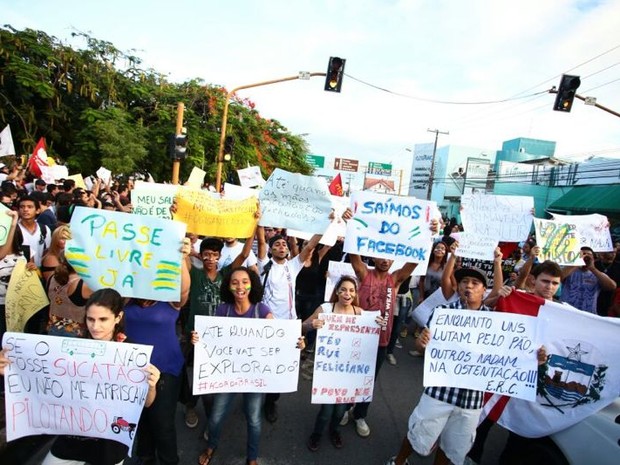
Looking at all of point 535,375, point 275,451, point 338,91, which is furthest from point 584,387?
point 338,91

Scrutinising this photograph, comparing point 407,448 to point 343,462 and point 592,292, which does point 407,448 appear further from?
point 592,292

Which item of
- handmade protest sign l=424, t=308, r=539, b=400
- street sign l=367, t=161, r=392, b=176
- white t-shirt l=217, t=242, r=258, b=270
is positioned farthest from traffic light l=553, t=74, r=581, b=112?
street sign l=367, t=161, r=392, b=176

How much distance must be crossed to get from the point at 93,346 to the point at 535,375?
3.10m

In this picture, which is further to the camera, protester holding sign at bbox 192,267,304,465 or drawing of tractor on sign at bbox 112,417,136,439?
protester holding sign at bbox 192,267,304,465

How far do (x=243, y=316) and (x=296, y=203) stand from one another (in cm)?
167

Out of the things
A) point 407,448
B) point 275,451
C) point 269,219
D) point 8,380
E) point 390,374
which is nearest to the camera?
point 8,380

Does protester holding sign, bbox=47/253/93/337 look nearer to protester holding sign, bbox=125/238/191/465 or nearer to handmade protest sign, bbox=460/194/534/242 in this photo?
protester holding sign, bbox=125/238/191/465

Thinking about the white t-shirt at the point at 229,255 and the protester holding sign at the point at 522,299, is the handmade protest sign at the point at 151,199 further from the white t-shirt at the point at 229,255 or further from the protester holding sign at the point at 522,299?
the protester holding sign at the point at 522,299

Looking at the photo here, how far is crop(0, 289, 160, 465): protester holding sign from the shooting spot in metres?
2.34

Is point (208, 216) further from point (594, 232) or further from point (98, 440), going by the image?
point (594, 232)

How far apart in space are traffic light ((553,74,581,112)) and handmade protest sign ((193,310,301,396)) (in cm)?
1101

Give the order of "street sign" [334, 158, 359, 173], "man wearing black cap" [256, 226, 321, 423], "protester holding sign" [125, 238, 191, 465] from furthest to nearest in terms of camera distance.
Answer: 1. "street sign" [334, 158, 359, 173]
2. "man wearing black cap" [256, 226, 321, 423]
3. "protester holding sign" [125, 238, 191, 465]

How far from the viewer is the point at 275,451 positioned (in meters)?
3.44

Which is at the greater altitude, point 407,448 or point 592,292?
point 592,292
